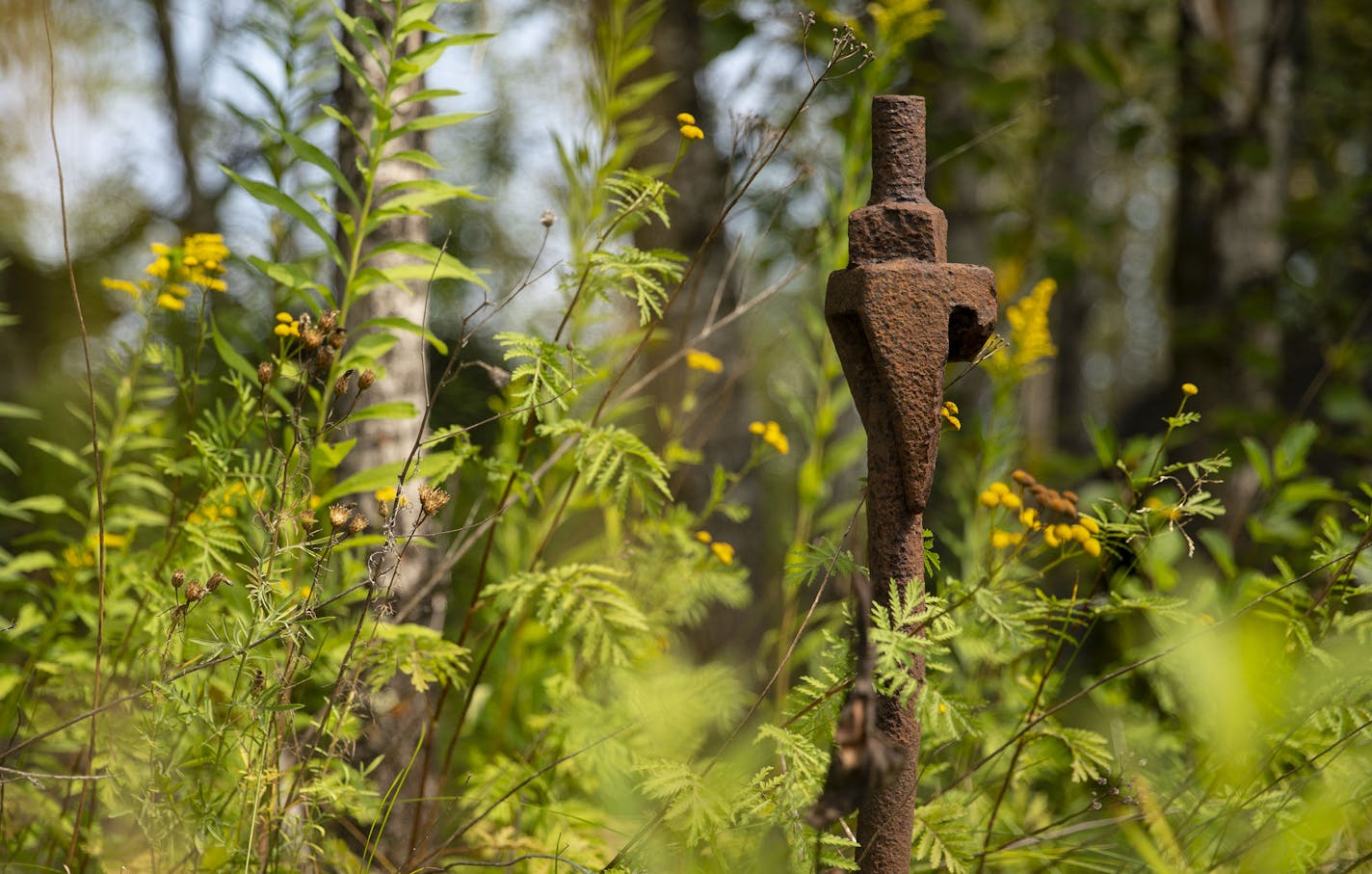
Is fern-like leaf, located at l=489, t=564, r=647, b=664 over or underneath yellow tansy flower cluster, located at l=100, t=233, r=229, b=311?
underneath

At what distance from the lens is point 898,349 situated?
1.16 meters

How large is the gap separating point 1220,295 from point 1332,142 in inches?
91.4

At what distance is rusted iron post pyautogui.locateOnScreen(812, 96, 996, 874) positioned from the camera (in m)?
1.16

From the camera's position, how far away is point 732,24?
10.9 ft

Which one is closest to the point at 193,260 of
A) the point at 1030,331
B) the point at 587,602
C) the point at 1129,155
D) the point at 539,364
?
the point at 539,364

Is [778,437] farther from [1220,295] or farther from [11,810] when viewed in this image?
[1220,295]

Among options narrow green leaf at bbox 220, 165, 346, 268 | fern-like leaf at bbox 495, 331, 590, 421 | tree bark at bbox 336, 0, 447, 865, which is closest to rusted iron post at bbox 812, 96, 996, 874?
fern-like leaf at bbox 495, 331, 590, 421

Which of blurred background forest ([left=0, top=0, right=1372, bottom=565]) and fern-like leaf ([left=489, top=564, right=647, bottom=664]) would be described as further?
blurred background forest ([left=0, top=0, right=1372, bottom=565])

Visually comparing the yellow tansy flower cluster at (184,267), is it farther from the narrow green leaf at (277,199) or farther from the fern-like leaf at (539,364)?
the fern-like leaf at (539,364)

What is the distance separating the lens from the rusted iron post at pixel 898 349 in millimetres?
1163

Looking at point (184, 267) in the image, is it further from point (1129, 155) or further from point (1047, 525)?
point (1129, 155)

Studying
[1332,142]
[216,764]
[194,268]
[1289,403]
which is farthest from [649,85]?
[1332,142]

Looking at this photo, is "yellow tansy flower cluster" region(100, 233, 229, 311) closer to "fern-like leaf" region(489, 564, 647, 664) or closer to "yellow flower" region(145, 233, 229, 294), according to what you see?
"yellow flower" region(145, 233, 229, 294)

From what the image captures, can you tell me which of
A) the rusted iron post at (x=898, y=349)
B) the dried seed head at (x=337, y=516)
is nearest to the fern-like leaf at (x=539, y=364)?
the dried seed head at (x=337, y=516)
